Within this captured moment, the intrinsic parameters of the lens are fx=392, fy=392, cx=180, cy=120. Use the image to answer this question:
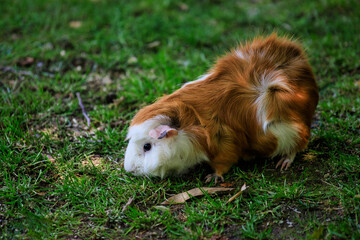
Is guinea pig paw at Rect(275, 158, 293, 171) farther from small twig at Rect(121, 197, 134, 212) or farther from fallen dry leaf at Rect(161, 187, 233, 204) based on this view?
small twig at Rect(121, 197, 134, 212)

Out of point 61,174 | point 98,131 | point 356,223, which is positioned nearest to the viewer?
point 356,223

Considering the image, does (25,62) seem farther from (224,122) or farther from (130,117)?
(224,122)

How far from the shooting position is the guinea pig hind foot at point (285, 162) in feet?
9.41

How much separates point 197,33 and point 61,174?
2733mm

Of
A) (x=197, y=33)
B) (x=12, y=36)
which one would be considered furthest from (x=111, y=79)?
(x=12, y=36)

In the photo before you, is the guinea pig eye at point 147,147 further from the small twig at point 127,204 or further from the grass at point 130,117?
the small twig at point 127,204

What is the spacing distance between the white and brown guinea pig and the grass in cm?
17

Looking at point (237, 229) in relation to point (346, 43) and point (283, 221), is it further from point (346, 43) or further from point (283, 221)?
point (346, 43)

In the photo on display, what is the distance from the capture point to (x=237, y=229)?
7.77 ft

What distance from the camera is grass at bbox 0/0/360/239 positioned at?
243cm

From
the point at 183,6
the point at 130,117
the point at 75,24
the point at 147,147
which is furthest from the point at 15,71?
the point at 183,6

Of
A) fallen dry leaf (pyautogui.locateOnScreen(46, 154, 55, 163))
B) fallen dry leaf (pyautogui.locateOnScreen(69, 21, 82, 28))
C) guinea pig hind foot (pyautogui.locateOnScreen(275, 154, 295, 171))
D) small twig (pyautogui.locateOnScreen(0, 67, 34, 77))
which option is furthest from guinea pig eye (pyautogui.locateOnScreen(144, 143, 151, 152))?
fallen dry leaf (pyautogui.locateOnScreen(69, 21, 82, 28))

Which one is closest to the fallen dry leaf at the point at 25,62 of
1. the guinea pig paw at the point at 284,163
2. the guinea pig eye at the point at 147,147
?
the guinea pig eye at the point at 147,147

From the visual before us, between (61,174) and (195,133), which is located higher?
(195,133)
